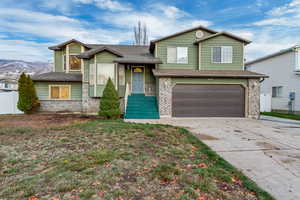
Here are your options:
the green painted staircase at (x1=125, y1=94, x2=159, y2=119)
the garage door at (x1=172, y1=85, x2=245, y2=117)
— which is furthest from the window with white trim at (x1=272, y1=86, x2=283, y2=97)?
the green painted staircase at (x1=125, y1=94, x2=159, y2=119)

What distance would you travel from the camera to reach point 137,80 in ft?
40.6

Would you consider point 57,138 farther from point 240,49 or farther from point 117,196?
point 240,49

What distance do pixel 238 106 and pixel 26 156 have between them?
1158cm

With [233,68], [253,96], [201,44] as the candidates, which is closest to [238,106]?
[253,96]

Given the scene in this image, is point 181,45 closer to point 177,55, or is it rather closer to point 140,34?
point 177,55

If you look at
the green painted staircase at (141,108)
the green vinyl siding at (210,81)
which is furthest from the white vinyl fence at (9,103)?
the green vinyl siding at (210,81)

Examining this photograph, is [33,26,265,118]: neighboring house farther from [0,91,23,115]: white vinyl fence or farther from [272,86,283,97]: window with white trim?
[272,86,283,97]: window with white trim

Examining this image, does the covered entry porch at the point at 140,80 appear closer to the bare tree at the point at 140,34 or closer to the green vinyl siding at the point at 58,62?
the green vinyl siding at the point at 58,62

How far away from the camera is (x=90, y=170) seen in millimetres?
3049

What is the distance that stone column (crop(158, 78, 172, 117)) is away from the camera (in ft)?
33.0

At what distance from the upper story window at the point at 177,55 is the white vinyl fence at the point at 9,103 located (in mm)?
12400

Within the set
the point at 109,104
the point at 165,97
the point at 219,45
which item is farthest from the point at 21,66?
the point at 219,45

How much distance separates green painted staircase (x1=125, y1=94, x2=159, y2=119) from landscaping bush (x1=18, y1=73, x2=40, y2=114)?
728 centimetres

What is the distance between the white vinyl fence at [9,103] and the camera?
11336 millimetres
